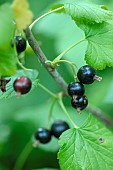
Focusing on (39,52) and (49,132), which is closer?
(39,52)

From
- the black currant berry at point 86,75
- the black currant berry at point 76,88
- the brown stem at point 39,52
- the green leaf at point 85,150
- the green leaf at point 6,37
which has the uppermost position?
the green leaf at point 6,37

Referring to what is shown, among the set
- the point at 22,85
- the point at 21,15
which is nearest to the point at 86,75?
the point at 22,85

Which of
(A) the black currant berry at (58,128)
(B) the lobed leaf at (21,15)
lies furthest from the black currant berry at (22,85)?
(A) the black currant berry at (58,128)

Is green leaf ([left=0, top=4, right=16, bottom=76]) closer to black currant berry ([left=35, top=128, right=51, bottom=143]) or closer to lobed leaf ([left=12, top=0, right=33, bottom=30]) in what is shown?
lobed leaf ([left=12, top=0, right=33, bottom=30])

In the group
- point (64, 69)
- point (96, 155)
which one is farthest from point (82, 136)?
point (64, 69)

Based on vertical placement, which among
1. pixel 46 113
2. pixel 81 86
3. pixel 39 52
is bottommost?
pixel 46 113

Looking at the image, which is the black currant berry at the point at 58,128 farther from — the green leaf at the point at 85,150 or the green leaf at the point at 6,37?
the green leaf at the point at 6,37

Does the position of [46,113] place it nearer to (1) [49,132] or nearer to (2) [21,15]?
(1) [49,132]
